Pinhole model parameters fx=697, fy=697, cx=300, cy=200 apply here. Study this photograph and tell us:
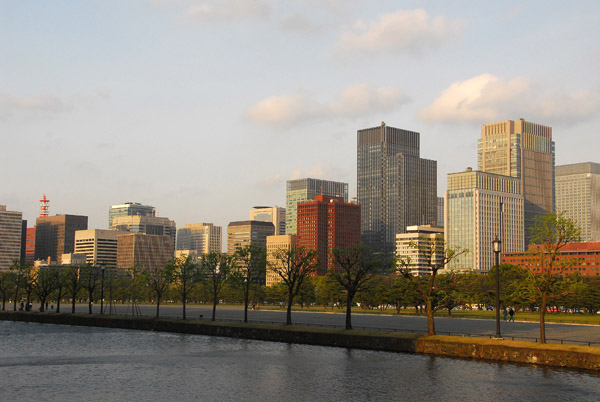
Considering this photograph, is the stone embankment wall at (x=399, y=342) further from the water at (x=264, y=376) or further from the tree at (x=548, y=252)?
the tree at (x=548, y=252)

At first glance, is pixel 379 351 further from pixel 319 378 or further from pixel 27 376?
pixel 27 376

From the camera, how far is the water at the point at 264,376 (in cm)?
4825

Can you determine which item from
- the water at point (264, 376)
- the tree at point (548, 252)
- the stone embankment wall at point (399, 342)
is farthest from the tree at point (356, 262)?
the tree at point (548, 252)

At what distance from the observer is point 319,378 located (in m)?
56.2

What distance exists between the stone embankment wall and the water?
1.79m

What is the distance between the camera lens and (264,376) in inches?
2258

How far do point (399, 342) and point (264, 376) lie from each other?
20.3 m

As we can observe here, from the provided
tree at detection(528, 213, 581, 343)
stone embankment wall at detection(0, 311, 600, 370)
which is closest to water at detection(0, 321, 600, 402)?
stone embankment wall at detection(0, 311, 600, 370)

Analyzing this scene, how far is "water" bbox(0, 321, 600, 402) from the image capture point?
4825cm

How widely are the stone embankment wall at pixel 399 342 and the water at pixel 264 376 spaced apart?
179cm

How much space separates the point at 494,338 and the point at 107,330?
223ft

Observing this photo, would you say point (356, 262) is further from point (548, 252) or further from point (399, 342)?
point (548, 252)

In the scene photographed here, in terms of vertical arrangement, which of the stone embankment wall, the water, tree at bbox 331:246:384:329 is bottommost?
the water

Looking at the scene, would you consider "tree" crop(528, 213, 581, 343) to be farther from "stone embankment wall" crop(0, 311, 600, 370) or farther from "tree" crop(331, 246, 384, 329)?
"tree" crop(331, 246, 384, 329)
